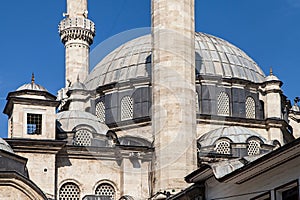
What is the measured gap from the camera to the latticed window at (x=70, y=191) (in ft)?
86.4

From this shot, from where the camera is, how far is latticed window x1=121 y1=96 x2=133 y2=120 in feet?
103

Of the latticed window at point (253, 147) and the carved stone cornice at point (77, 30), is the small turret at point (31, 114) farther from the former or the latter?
the carved stone cornice at point (77, 30)

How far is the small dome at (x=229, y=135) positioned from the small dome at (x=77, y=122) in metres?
3.67

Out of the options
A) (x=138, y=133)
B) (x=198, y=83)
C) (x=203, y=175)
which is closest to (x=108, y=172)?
(x=138, y=133)

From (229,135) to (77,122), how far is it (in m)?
5.54

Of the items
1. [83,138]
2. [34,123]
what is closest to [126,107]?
[83,138]

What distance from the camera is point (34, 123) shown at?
26344 mm

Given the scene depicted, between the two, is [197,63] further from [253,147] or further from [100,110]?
[253,147]

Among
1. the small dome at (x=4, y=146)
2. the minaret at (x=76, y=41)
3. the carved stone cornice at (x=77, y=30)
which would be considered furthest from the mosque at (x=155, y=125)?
the carved stone cornice at (x=77, y=30)

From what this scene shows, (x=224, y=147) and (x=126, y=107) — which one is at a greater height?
(x=126, y=107)

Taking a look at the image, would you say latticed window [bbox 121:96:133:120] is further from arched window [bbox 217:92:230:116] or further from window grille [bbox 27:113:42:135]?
window grille [bbox 27:113:42:135]

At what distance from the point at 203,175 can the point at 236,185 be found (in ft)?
4.77

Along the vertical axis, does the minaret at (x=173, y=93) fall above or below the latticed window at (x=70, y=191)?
above

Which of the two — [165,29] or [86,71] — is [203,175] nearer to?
[165,29]
